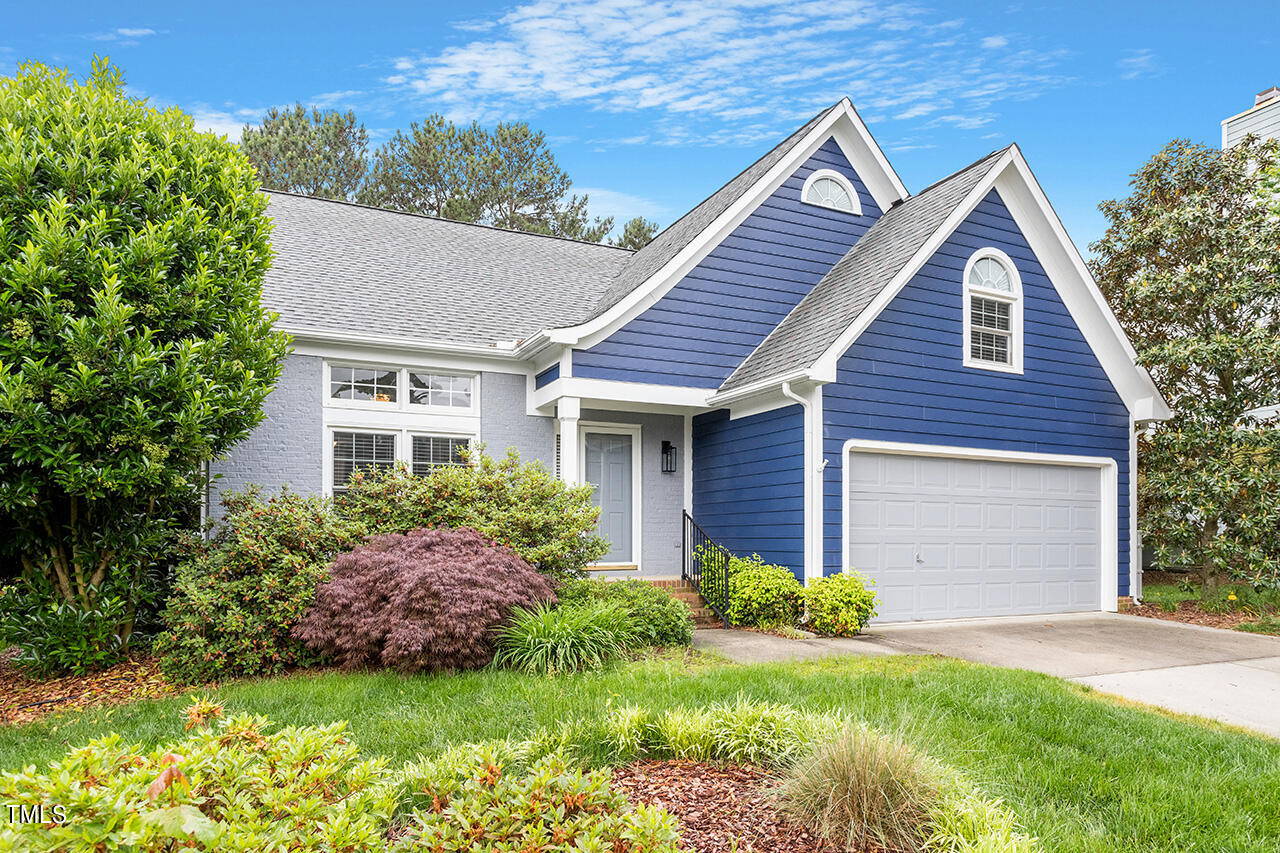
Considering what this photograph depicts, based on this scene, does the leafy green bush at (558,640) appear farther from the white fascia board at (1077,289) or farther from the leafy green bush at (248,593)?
the white fascia board at (1077,289)

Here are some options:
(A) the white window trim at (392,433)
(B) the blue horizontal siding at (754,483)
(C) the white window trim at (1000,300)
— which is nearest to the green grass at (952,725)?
(B) the blue horizontal siding at (754,483)

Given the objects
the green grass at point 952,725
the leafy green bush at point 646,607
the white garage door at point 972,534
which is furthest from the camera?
the white garage door at point 972,534

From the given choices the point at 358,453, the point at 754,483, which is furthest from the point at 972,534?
the point at 358,453

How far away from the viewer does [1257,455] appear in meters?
11.3

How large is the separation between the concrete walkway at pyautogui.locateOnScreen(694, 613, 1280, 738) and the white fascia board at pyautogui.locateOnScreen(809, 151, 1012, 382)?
3102 millimetres

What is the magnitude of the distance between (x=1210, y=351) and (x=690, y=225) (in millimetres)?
7634

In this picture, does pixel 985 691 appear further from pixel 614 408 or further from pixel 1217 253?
pixel 1217 253

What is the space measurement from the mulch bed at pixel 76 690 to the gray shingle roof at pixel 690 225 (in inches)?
242

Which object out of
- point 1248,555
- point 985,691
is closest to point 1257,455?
point 1248,555

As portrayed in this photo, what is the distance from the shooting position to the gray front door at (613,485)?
1141 centimetres

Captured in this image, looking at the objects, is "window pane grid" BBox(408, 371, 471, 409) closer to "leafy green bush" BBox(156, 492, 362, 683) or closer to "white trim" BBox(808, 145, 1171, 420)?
"leafy green bush" BBox(156, 492, 362, 683)

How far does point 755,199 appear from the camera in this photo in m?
11.4

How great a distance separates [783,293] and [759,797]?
9.21m

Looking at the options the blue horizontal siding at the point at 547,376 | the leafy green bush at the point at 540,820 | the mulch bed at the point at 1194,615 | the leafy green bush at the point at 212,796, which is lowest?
the mulch bed at the point at 1194,615
